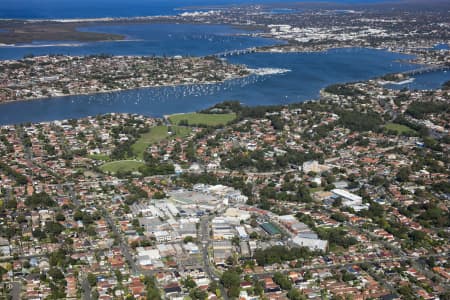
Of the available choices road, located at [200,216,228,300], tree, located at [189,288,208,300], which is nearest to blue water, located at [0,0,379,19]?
road, located at [200,216,228,300]

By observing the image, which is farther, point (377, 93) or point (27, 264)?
point (377, 93)

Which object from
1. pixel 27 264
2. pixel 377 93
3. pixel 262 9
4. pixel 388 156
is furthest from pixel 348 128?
pixel 262 9

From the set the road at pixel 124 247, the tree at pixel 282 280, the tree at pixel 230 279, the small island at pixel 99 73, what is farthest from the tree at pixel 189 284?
the small island at pixel 99 73

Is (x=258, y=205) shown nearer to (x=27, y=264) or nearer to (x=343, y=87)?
(x=27, y=264)

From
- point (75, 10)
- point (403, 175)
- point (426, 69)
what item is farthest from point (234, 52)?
point (75, 10)

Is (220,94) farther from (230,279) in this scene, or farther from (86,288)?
(86,288)

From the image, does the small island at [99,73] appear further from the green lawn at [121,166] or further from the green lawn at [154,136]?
the green lawn at [121,166]

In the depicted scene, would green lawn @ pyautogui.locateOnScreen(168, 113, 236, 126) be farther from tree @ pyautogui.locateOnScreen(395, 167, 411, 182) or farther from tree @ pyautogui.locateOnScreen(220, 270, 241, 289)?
tree @ pyautogui.locateOnScreen(220, 270, 241, 289)
